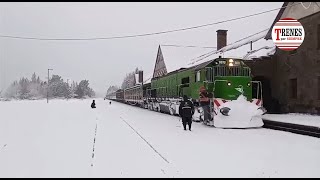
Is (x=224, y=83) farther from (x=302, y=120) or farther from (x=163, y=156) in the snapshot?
(x=163, y=156)

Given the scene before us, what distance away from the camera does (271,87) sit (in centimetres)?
2827

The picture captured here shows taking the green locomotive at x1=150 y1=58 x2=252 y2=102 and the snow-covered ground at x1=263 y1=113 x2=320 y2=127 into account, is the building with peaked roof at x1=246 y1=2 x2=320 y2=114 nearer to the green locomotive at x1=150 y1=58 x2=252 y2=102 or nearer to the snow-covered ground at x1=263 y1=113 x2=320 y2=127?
the snow-covered ground at x1=263 y1=113 x2=320 y2=127

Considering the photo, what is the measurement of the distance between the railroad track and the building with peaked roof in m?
5.68

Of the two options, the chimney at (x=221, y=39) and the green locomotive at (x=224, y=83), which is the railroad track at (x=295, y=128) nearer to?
the green locomotive at (x=224, y=83)

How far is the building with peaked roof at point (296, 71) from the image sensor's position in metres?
22.5

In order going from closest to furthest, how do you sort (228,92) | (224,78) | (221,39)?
(228,92)
(224,78)
(221,39)

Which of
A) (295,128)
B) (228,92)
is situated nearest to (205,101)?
(228,92)

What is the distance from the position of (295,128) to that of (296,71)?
9.73m

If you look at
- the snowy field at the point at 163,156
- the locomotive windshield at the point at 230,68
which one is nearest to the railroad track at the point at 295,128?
the snowy field at the point at 163,156

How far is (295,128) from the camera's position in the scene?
631 inches

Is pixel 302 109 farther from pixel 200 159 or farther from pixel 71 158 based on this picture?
pixel 71 158

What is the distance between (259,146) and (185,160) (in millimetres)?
3329

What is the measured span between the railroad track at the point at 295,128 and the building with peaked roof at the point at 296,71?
5.68 meters

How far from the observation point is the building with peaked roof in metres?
22.5
